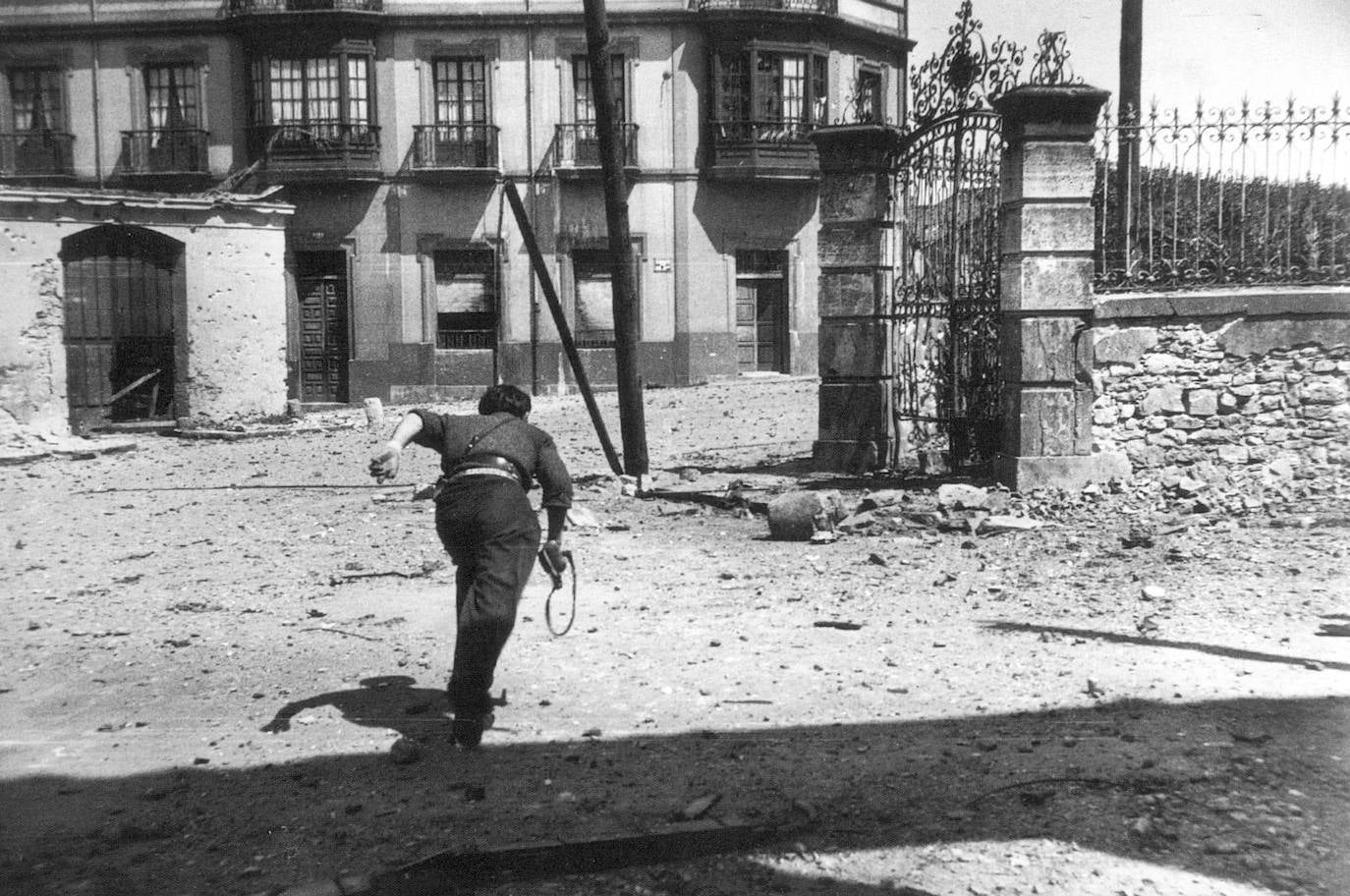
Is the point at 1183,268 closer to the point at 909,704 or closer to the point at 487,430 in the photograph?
the point at 909,704

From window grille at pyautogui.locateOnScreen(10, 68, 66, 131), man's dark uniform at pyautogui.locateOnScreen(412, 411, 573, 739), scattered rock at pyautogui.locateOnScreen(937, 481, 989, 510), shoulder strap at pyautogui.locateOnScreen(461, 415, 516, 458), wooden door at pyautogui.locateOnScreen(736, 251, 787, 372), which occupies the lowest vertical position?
scattered rock at pyautogui.locateOnScreen(937, 481, 989, 510)

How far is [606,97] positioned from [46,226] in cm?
864

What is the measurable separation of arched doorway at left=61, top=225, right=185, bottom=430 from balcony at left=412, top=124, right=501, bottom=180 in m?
8.43

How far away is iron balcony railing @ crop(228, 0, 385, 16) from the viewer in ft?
81.9

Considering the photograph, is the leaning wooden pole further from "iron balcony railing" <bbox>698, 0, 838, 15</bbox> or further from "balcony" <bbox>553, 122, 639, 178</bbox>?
"iron balcony railing" <bbox>698, 0, 838, 15</bbox>

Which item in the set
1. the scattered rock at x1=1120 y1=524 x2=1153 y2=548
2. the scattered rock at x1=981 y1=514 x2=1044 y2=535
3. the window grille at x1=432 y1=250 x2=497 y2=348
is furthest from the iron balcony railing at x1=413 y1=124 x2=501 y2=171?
the scattered rock at x1=1120 y1=524 x2=1153 y2=548

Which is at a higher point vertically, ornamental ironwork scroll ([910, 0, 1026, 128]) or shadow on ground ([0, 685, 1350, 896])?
ornamental ironwork scroll ([910, 0, 1026, 128])

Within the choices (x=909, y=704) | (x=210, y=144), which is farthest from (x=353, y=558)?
(x=210, y=144)

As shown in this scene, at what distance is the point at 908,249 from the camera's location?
11297mm

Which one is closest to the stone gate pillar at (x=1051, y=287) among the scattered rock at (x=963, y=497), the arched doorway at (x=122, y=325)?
the scattered rock at (x=963, y=497)

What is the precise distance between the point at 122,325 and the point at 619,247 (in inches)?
365

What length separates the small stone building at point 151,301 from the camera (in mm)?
15641

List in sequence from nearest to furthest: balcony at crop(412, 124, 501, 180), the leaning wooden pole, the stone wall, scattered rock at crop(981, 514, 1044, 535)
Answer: scattered rock at crop(981, 514, 1044, 535)
the stone wall
the leaning wooden pole
balcony at crop(412, 124, 501, 180)

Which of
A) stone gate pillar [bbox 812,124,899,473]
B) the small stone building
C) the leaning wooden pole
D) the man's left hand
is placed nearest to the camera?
the man's left hand
